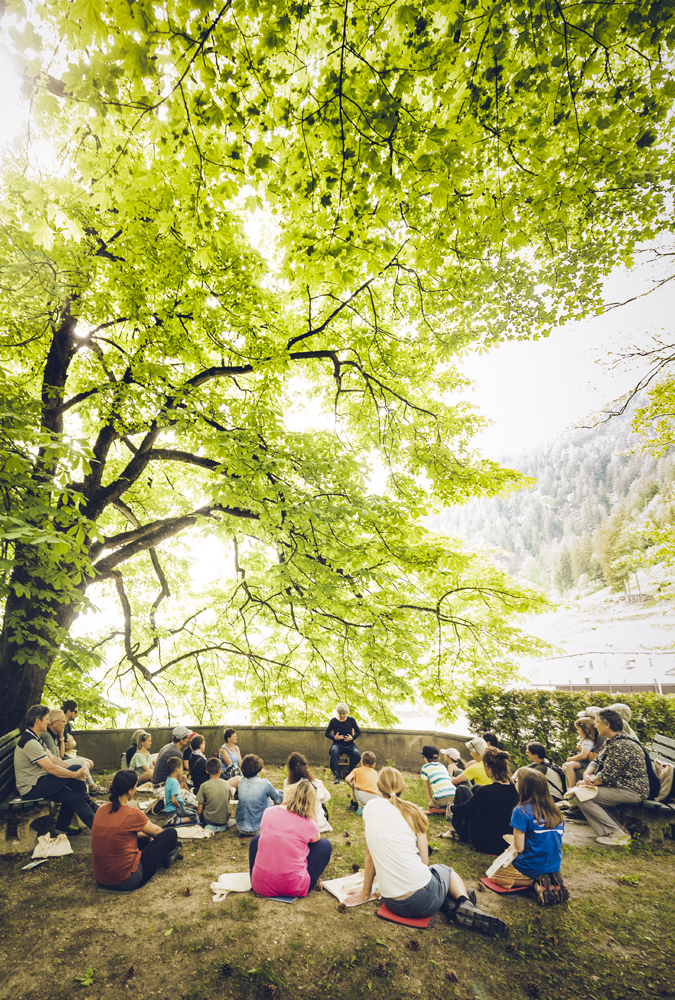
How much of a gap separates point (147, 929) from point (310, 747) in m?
5.31

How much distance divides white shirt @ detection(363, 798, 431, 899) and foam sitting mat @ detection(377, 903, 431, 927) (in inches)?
6.9

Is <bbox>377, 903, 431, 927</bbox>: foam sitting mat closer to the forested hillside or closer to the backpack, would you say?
the backpack

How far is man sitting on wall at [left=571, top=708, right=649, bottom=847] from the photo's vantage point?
4.90 m

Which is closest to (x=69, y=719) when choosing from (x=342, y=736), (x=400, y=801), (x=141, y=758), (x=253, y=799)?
(x=141, y=758)

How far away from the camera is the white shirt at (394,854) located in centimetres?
313

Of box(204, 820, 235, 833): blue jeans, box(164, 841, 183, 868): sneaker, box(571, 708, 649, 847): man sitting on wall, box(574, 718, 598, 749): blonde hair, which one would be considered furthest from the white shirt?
box(574, 718, 598, 749): blonde hair

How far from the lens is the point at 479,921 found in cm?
309

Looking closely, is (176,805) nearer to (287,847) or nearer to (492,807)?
(287,847)

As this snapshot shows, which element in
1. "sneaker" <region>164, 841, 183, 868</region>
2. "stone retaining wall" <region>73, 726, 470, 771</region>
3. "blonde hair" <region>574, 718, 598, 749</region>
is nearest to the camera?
"sneaker" <region>164, 841, 183, 868</region>

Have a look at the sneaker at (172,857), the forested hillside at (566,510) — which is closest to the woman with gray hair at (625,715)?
the sneaker at (172,857)

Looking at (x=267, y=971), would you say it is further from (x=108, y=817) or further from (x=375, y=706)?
(x=375, y=706)

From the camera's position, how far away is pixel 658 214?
14.1 feet

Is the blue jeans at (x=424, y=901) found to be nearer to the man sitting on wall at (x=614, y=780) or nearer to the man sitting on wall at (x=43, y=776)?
the man sitting on wall at (x=614, y=780)

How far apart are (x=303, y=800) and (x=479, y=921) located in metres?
1.65
